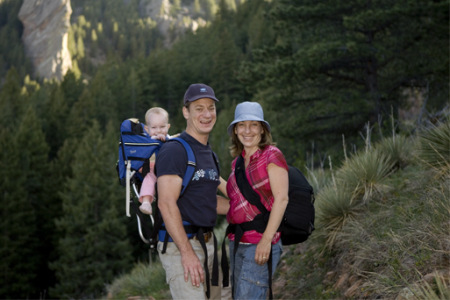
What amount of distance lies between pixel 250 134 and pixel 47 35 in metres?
168

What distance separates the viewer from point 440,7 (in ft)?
39.8

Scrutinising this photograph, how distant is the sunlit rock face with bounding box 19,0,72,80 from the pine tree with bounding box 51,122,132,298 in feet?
389

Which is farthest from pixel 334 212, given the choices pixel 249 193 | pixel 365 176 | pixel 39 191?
pixel 39 191

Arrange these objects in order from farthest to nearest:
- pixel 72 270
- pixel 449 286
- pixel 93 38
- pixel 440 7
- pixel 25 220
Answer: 1. pixel 93 38
2. pixel 25 220
3. pixel 72 270
4. pixel 440 7
5. pixel 449 286

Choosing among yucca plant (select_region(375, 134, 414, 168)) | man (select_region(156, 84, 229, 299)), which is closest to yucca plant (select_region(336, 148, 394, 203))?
yucca plant (select_region(375, 134, 414, 168))

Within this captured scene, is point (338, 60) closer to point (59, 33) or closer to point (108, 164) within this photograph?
point (108, 164)

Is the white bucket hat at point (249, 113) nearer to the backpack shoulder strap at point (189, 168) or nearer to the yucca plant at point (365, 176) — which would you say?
the backpack shoulder strap at point (189, 168)

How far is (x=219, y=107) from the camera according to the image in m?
65.1

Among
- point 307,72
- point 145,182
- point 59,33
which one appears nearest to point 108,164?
point 307,72

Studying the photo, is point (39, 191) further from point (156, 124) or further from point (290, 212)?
point (290, 212)

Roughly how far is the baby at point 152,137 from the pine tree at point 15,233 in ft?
108

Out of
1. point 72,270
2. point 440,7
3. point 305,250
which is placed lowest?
point 72,270

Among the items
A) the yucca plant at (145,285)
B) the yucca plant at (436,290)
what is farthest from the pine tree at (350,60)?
the yucca plant at (436,290)

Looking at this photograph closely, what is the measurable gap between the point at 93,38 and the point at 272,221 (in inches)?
7072
